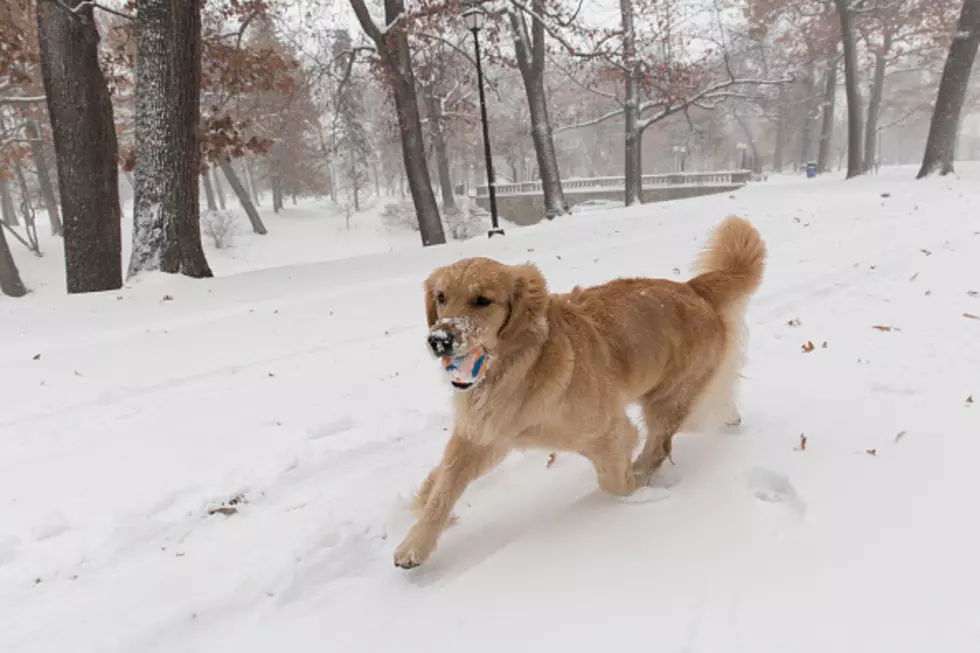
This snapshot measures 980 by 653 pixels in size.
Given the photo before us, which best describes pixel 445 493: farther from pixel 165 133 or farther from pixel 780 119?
pixel 780 119

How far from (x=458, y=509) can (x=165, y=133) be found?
7599 millimetres

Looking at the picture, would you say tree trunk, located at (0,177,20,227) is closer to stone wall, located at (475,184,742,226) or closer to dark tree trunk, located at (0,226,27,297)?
dark tree trunk, located at (0,226,27,297)

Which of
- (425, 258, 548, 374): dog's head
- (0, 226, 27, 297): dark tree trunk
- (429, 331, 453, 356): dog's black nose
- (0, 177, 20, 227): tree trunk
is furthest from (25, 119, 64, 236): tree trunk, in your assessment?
(429, 331, 453, 356): dog's black nose

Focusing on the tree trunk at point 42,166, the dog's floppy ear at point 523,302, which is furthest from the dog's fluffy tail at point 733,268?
the tree trunk at point 42,166

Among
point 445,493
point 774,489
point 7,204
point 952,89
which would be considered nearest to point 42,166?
point 7,204

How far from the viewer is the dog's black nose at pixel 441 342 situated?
6.91 feet

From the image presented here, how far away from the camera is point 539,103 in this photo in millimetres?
17516

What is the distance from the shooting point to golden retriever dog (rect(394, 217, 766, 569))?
2.45 m

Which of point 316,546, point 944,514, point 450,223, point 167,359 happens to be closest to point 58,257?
point 450,223

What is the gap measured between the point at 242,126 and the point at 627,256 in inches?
318

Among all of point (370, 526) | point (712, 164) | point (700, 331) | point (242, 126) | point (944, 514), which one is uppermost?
point (712, 164)

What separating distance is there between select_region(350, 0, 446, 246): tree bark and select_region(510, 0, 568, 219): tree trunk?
16.0 feet

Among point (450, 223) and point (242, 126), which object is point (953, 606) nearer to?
point (242, 126)

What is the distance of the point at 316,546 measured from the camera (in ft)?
8.77
